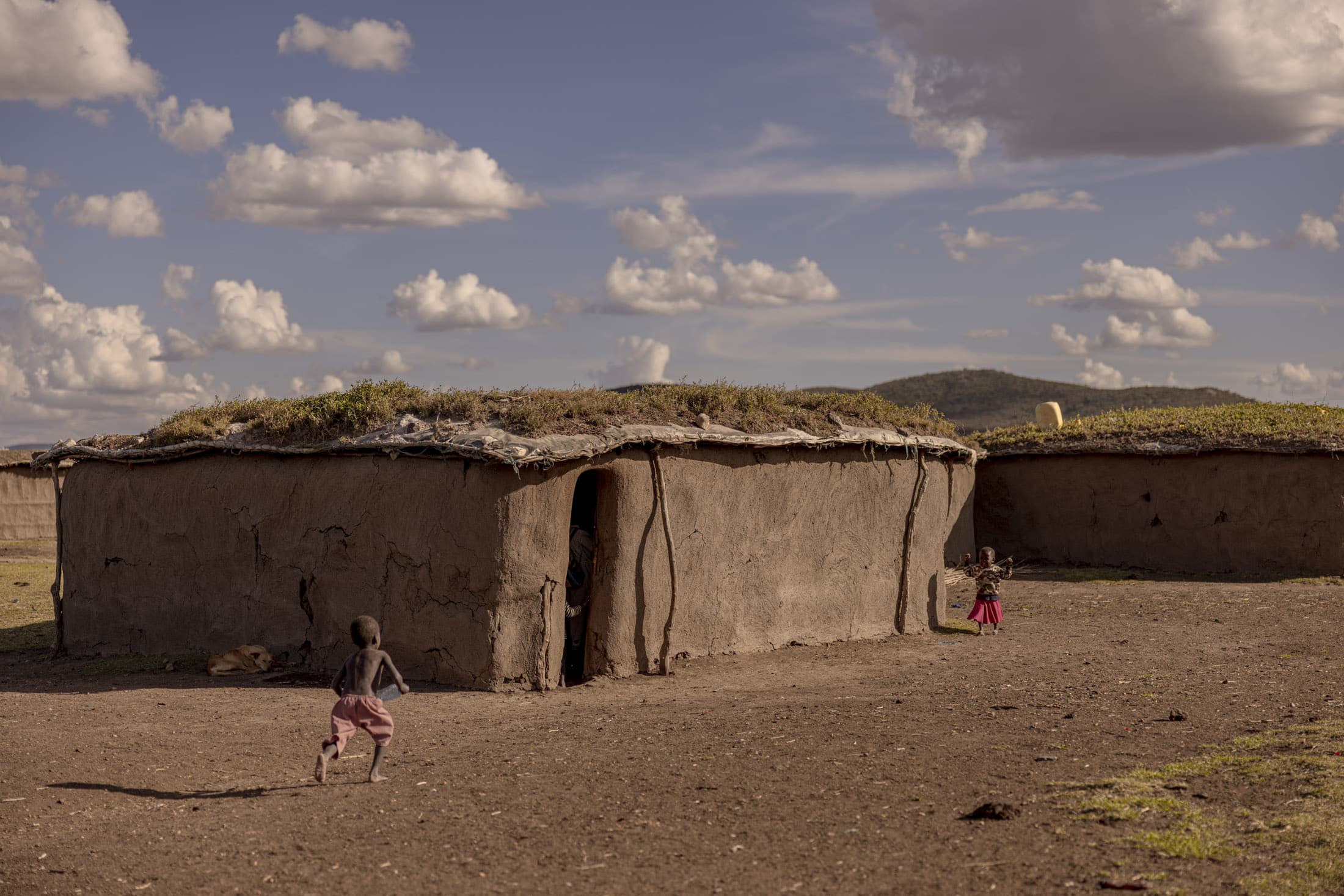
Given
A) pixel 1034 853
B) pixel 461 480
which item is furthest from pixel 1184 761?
pixel 461 480

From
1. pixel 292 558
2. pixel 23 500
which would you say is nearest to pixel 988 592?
pixel 292 558

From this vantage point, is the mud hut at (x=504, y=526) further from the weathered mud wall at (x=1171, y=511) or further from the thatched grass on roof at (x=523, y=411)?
the weathered mud wall at (x=1171, y=511)

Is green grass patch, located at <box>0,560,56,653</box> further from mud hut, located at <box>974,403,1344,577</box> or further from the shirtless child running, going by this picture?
mud hut, located at <box>974,403,1344,577</box>

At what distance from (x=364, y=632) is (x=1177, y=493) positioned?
16365 millimetres

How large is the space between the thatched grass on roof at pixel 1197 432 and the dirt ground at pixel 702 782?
8299mm

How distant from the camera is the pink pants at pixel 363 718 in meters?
7.33

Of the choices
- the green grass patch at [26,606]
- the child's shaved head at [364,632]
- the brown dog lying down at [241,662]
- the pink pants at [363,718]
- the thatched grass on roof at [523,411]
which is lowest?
the green grass patch at [26,606]

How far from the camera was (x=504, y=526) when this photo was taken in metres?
10.2

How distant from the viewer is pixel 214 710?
973cm

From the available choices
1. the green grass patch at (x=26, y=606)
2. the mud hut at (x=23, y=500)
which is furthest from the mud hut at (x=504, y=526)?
the mud hut at (x=23, y=500)

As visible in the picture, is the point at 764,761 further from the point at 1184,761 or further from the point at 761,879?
the point at 1184,761

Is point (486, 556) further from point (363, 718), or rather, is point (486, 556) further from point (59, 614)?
point (59, 614)

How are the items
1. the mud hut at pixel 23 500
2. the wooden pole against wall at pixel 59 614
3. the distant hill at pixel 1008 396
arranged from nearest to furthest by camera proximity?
the wooden pole against wall at pixel 59 614
the mud hut at pixel 23 500
the distant hill at pixel 1008 396

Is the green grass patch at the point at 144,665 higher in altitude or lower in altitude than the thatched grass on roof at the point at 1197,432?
lower
